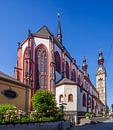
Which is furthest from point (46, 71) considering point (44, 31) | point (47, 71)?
point (44, 31)

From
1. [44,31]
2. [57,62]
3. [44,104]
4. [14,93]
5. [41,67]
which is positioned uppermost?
[44,31]

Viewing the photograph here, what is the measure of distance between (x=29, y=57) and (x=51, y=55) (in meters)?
5.45

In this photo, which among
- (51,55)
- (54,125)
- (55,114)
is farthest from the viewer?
(51,55)

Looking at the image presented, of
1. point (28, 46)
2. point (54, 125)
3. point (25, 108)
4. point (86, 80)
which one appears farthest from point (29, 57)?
point (86, 80)

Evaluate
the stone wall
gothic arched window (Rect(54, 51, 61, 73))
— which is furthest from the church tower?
the stone wall

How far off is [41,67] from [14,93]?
27594mm

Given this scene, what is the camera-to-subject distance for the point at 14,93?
124 ft

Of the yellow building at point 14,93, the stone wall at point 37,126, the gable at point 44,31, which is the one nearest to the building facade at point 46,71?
the gable at point 44,31

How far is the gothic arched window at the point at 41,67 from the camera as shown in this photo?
6397cm

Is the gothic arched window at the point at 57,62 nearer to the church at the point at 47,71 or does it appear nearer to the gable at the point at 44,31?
the church at the point at 47,71

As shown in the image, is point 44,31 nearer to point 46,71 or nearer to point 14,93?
point 46,71

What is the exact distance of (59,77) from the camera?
68375 millimetres

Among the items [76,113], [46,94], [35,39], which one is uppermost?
[35,39]

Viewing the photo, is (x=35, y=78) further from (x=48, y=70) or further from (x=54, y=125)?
(x=54, y=125)
